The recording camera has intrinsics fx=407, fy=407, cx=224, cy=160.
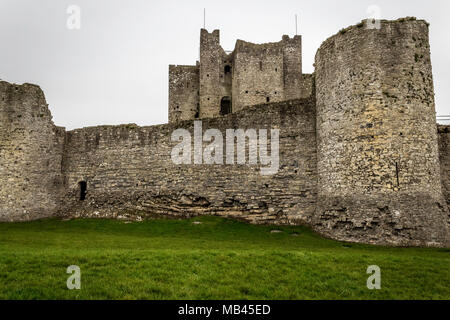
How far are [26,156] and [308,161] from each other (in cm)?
1690

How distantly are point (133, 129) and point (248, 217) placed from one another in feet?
31.5

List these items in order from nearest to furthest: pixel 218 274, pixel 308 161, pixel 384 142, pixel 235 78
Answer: pixel 218 274, pixel 384 142, pixel 308 161, pixel 235 78

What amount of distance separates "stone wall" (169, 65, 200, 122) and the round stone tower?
2373 centimetres

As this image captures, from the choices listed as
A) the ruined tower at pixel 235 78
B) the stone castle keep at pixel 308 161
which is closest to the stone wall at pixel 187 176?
the stone castle keep at pixel 308 161

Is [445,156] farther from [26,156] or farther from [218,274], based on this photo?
[26,156]

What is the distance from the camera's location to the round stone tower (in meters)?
15.7

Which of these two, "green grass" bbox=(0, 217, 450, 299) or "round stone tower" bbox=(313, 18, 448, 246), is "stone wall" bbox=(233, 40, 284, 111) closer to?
"round stone tower" bbox=(313, 18, 448, 246)

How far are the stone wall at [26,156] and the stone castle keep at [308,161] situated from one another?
6 centimetres

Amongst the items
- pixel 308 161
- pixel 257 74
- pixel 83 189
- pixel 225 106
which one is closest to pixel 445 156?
pixel 308 161

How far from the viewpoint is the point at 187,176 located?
22703 mm

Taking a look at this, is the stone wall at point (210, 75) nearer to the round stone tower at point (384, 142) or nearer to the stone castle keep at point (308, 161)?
the stone castle keep at point (308, 161)

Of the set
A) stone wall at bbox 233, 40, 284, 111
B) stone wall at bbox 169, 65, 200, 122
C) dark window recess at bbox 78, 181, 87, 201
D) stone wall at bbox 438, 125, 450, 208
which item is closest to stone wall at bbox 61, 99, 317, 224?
dark window recess at bbox 78, 181, 87, 201
